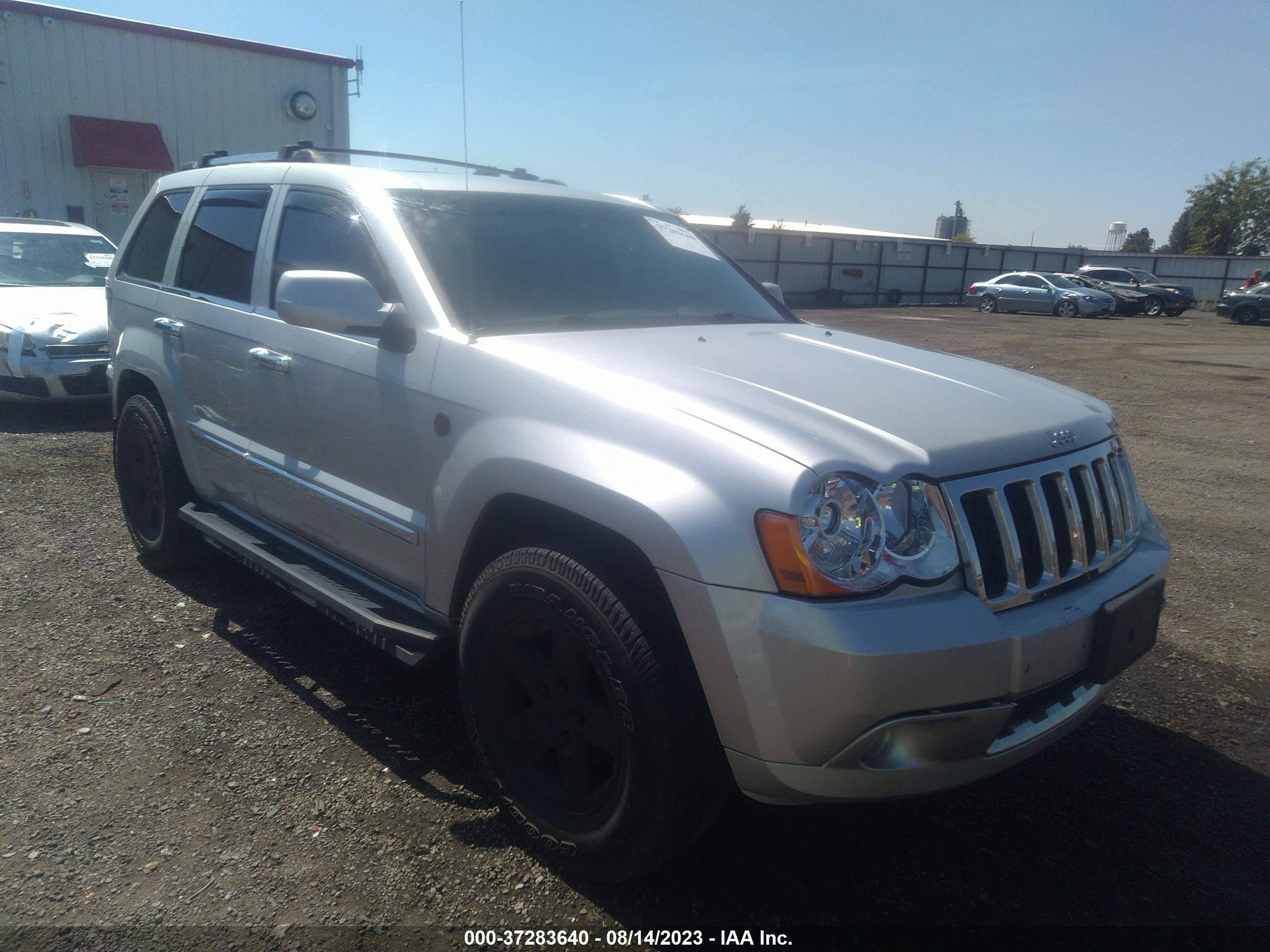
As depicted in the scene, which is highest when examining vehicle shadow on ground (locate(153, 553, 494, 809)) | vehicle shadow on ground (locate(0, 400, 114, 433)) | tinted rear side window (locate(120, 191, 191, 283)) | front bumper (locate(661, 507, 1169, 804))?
tinted rear side window (locate(120, 191, 191, 283))

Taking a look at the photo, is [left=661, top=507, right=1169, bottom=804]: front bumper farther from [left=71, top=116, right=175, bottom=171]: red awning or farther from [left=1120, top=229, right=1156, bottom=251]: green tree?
[left=1120, top=229, right=1156, bottom=251]: green tree

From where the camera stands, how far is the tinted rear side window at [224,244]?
375cm

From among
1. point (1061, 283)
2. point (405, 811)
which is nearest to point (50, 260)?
point (405, 811)

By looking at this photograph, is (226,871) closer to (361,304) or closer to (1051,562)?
(361,304)

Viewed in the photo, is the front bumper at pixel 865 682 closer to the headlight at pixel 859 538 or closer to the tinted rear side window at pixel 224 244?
the headlight at pixel 859 538

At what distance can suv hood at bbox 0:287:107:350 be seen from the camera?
7988 mm

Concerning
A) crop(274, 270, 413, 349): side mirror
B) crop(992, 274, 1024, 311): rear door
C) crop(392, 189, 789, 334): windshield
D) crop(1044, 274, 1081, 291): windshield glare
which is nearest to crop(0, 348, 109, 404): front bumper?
crop(392, 189, 789, 334): windshield

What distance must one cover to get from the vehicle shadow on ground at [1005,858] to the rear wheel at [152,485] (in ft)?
9.42

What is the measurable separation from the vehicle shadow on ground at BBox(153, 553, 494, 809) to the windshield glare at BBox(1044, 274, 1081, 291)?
30572 millimetres

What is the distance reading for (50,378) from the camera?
25.9ft

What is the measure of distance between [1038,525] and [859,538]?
57 cm

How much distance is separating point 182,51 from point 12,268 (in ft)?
42.9

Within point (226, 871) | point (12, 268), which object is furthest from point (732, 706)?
point (12, 268)

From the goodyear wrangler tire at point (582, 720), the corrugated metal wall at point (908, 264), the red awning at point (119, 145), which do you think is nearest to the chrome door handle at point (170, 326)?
the goodyear wrangler tire at point (582, 720)
